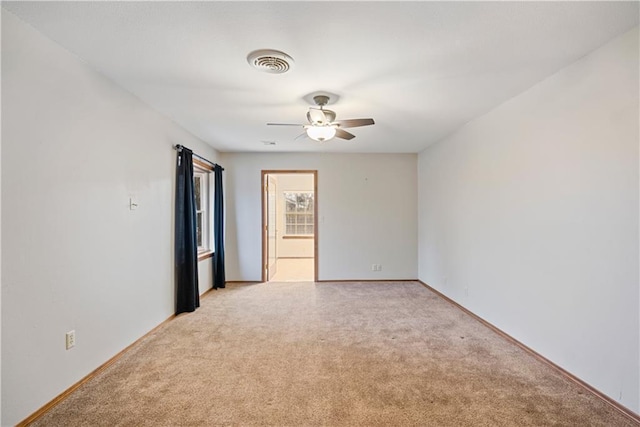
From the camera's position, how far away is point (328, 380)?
241 centimetres

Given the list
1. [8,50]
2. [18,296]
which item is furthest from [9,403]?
[8,50]

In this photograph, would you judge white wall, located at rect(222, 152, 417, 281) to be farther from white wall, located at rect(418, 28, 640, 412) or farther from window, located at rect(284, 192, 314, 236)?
window, located at rect(284, 192, 314, 236)

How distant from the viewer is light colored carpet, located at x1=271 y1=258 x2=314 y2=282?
6.19 meters

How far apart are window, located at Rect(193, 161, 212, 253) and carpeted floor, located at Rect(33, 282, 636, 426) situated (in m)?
1.63

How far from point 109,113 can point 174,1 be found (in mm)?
1440

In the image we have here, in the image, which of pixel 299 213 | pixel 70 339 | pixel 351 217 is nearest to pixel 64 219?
pixel 70 339

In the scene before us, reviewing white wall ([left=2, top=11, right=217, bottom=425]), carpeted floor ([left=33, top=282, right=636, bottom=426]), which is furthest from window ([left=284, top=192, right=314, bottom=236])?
white wall ([left=2, top=11, right=217, bottom=425])

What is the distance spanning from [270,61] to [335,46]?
48 centimetres

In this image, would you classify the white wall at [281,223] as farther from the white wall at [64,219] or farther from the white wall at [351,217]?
the white wall at [64,219]

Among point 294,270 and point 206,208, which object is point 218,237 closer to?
point 206,208

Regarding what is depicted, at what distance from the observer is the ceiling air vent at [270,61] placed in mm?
2184

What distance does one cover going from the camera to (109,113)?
268cm

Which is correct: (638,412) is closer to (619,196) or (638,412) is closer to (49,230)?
(619,196)

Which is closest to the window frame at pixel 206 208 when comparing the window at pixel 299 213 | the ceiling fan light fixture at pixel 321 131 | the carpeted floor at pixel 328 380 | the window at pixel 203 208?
the window at pixel 203 208
